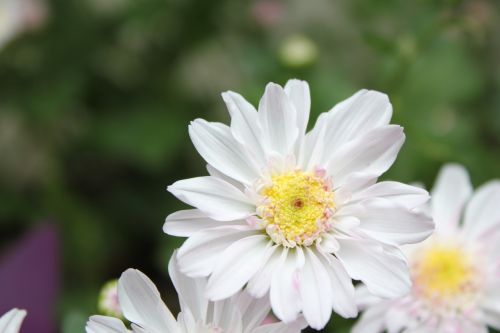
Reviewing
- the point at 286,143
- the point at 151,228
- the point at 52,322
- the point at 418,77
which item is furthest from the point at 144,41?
the point at 286,143

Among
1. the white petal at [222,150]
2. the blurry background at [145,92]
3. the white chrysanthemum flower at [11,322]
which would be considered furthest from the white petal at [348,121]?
the blurry background at [145,92]

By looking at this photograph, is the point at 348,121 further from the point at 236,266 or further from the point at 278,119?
the point at 236,266

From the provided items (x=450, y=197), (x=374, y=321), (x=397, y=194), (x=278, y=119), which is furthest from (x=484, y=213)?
(x=278, y=119)

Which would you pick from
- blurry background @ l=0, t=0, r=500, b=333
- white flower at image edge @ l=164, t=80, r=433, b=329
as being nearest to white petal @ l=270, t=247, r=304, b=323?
white flower at image edge @ l=164, t=80, r=433, b=329

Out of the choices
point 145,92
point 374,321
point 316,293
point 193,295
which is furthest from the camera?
point 145,92

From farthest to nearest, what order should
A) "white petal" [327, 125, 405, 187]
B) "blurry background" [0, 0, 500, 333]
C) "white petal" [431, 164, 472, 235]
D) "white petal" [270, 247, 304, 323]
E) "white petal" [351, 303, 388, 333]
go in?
"blurry background" [0, 0, 500, 333]
"white petal" [431, 164, 472, 235]
"white petal" [351, 303, 388, 333]
"white petal" [327, 125, 405, 187]
"white petal" [270, 247, 304, 323]

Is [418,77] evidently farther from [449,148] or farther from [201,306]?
[201,306]

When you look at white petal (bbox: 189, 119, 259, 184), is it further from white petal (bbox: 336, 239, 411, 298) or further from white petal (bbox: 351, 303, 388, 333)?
white petal (bbox: 351, 303, 388, 333)
